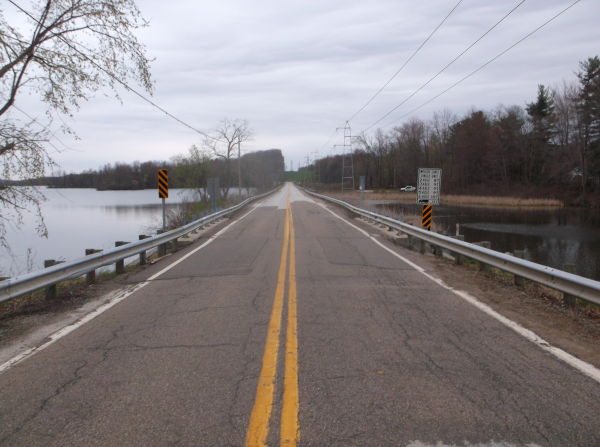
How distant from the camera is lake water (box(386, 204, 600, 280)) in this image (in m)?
19.7

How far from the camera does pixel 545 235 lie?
1081 inches

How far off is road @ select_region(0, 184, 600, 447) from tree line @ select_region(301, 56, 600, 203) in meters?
55.1

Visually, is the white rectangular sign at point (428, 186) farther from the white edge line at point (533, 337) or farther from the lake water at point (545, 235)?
the white edge line at point (533, 337)

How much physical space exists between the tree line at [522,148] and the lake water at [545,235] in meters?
15.9

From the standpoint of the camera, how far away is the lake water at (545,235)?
19688mm

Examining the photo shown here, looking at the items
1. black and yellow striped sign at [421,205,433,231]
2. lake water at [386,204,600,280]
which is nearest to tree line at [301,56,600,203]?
lake water at [386,204,600,280]

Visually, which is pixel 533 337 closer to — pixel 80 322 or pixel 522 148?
pixel 80 322

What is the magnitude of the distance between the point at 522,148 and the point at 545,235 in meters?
45.8

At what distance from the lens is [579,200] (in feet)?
166

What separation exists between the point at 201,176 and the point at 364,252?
3380 cm

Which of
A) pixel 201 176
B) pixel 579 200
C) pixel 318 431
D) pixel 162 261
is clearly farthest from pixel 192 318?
pixel 579 200

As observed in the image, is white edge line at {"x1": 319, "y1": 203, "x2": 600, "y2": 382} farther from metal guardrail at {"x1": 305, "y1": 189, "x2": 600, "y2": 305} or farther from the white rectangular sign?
the white rectangular sign

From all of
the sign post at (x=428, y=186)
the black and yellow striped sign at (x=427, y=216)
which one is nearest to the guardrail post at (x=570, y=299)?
the sign post at (x=428, y=186)

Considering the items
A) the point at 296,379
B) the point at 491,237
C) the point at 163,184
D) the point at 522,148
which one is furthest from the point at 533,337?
the point at 522,148
